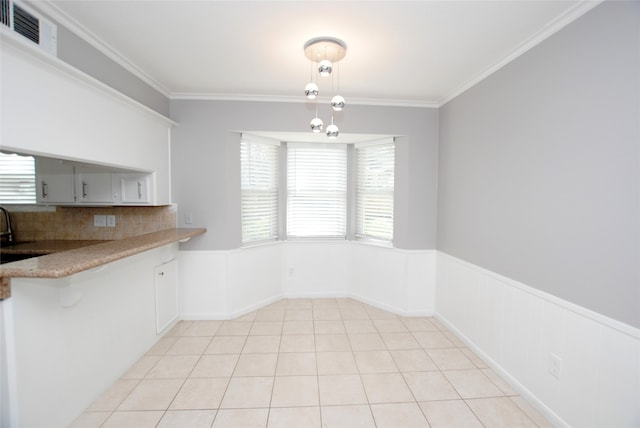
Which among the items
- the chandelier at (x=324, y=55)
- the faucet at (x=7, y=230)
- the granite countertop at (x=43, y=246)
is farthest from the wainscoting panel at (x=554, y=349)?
the faucet at (x=7, y=230)

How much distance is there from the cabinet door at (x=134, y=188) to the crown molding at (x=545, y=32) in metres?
3.39

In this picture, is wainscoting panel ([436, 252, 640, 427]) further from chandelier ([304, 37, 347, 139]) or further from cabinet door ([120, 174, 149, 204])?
cabinet door ([120, 174, 149, 204])

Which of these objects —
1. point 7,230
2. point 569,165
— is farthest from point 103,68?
point 569,165

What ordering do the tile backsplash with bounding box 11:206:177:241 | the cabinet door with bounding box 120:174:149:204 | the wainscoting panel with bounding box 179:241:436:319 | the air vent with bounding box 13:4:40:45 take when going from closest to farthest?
1. the air vent with bounding box 13:4:40:45
2. the cabinet door with bounding box 120:174:149:204
3. the tile backsplash with bounding box 11:206:177:241
4. the wainscoting panel with bounding box 179:241:436:319

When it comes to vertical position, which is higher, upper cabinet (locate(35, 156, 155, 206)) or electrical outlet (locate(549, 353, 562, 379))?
upper cabinet (locate(35, 156, 155, 206))

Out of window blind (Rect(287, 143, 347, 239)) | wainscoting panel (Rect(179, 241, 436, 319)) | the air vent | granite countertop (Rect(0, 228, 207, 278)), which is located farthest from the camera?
window blind (Rect(287, 143, 347, 239))

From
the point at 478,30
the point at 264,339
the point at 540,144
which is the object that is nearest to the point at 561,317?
the point at 540,144

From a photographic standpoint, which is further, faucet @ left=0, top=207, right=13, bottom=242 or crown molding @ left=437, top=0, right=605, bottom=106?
faucet @ left=0, top=207, right=13, bottom=242

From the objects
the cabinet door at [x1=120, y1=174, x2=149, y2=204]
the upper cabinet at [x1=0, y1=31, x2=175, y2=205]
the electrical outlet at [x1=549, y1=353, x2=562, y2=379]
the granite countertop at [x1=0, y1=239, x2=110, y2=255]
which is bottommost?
the electrical outlet at [x1=549, y1=353, x2=562, y2=379]

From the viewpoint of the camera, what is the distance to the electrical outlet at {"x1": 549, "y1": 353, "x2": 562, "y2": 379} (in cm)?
171

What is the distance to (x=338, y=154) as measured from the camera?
381 centimetres

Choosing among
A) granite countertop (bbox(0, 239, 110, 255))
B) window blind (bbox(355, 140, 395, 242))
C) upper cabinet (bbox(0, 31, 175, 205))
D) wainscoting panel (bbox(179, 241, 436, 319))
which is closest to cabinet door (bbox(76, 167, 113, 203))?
upper cabinet (bbox(0, 31, 175, 205))

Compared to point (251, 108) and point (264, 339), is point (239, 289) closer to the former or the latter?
point (264, 339)

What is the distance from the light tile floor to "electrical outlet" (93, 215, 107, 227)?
140 centimetres
